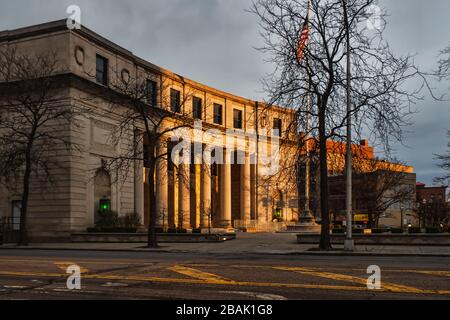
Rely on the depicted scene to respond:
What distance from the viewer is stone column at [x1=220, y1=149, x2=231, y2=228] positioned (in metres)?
65.0

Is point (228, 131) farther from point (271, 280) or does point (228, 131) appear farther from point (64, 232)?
point (271, 280)

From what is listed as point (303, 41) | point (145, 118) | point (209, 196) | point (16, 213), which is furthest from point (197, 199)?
point (303, 41)

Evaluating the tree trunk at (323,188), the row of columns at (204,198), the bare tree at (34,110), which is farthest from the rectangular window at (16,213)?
the tree trunk at (323,188)

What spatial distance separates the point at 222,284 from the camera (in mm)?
11281

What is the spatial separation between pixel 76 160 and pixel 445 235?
85.1 ft

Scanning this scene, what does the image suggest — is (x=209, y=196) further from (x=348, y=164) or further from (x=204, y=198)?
(x=348, y=164)

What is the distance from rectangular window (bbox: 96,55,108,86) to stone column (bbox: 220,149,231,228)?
77.4 feet

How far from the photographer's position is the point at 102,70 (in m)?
44.6

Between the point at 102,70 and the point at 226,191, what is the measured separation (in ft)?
86.6

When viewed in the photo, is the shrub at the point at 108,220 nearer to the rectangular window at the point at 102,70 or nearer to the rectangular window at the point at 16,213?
the rectangular window at the point at 16,213

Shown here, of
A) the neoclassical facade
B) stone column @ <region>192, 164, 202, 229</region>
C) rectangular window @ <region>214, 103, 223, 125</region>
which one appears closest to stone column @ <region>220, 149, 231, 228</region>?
stone column @ <region>192, 164, 202, 229</region>

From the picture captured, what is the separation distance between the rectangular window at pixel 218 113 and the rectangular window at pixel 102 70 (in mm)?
21317

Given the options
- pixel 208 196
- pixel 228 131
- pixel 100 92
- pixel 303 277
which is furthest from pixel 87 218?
pixel 303 277

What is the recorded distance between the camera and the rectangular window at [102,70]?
144ft
